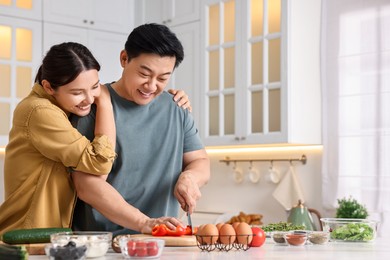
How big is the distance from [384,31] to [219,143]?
1267mm

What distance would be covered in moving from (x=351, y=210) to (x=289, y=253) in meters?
2.09

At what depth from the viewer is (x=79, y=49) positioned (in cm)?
226

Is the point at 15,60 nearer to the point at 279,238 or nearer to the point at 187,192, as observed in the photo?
the point at 187,192

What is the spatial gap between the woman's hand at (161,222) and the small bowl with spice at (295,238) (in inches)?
13.0

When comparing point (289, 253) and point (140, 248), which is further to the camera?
point (289, 253)

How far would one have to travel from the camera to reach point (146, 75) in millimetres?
2299

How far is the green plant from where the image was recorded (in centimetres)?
390

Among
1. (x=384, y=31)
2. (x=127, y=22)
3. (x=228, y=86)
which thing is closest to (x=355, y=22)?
(x=384, y=31)

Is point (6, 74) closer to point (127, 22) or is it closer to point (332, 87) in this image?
point (127, 22)

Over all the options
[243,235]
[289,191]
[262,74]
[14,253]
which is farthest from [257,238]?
[289,191]

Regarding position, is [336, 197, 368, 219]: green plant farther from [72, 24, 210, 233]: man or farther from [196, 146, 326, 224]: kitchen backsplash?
[72, 24, 210, 233]: man

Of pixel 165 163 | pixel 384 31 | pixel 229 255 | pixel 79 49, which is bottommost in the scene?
pixel 229 255

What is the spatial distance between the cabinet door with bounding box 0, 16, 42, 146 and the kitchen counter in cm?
285

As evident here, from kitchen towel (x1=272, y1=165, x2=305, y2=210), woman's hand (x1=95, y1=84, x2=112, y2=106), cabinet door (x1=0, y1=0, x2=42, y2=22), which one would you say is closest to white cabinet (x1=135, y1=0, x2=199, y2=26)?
cabinet door (x1=0, y1=0, x2=42, y2=22)
